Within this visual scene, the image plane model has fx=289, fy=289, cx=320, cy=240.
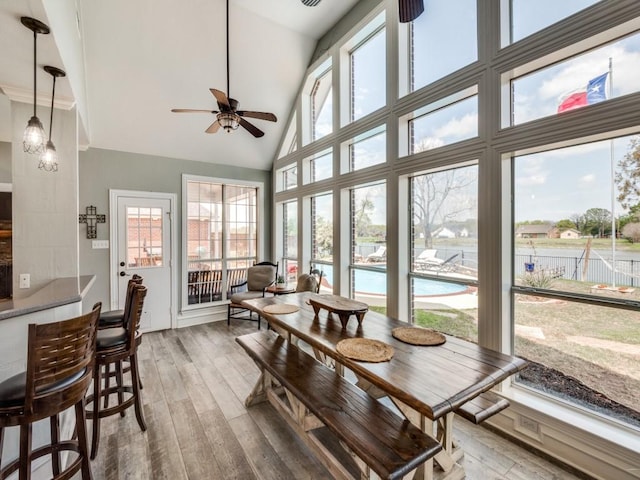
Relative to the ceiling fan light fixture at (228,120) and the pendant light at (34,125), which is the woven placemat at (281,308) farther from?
the pendant light at (34,125)

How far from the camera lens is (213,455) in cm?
201

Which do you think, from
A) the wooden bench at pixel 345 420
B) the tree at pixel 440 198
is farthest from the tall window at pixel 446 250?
the wooden bench at pixel 345 420

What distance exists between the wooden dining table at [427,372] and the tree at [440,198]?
4.15ft

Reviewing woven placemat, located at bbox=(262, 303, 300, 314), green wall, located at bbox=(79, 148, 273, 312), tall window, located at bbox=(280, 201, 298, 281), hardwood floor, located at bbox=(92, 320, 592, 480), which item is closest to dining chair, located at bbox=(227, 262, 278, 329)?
tall window, located at bbox=(280, 201, 298, 281)

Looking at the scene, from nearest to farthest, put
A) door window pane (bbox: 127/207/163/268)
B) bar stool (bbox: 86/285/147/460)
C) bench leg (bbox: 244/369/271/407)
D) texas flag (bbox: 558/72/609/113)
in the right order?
texas flag (bbox: 558/72/609/113) → bar stool (bbox: 86/285/147/460) → bench leg (bbox: 244/369/271/407) → door window pane (bbox: 127/207/163/268)

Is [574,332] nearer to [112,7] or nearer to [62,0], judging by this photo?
[62,0]

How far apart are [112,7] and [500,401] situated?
5002 millimetres

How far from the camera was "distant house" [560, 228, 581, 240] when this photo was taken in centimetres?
207

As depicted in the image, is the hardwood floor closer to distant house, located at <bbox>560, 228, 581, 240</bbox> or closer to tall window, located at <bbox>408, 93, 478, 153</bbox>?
distant house, located at <bbox>560, 228, 581, 240</bbox>

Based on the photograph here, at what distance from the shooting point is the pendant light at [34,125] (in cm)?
166

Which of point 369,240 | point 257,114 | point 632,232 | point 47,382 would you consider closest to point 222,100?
point 257,114

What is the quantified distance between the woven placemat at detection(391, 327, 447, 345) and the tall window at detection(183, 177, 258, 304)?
4010mm

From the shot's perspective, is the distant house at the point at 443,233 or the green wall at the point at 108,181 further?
the green wall at the point at 108,181

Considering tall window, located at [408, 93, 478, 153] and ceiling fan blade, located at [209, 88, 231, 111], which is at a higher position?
ceiling fan blade, located at [209, 88, 231, 111]
